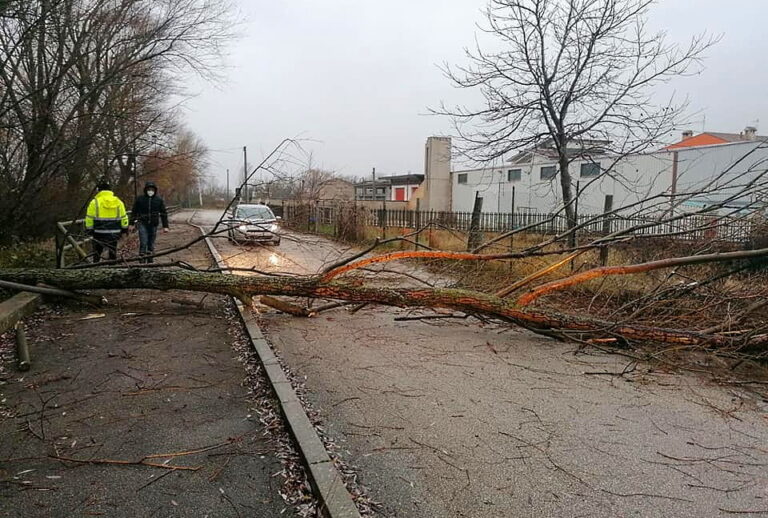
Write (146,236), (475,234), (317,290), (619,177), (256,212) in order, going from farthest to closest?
(256,212) → (619,177) → (475,234) → (146,236) → (317,290)

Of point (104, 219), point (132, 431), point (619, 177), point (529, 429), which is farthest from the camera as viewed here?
point (619, 177)

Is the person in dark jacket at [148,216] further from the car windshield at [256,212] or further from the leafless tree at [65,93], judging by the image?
the car windshield at [256,212]

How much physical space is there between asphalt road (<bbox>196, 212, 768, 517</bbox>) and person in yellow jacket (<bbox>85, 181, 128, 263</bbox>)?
5.17 m

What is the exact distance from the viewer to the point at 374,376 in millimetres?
4977

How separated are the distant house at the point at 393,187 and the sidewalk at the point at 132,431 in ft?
160

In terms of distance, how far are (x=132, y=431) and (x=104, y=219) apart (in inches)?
267

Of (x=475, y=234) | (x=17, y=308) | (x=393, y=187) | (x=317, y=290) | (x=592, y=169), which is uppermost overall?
(x=393, y=187)

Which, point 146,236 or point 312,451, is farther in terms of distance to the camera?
point 146,236

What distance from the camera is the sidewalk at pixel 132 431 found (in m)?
2.89

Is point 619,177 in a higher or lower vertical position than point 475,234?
higher

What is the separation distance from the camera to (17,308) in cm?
630

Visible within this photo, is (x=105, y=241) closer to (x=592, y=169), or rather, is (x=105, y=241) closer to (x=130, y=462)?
Result: (x=130, y=462)

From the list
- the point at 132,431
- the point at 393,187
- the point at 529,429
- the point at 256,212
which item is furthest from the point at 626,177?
the point at 393,187

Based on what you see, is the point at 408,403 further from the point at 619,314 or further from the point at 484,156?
the point at 484,156
